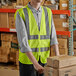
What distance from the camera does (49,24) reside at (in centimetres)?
251

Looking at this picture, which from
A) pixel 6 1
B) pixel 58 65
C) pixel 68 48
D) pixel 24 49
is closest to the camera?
pixel 58 65

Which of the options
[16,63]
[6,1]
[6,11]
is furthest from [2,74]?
[6,1]

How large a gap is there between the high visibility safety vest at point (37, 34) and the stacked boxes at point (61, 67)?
56 centimetres

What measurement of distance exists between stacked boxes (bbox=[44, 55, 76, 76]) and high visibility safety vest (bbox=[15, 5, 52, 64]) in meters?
0.56

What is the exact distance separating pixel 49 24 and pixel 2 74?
8.95 feet

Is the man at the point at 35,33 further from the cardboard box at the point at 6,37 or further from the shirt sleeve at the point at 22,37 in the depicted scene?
the cardboard box at the point at 6,37

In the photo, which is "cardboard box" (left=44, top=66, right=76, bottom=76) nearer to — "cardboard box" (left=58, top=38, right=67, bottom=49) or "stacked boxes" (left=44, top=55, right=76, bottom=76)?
"stacked boxes" (left=44, top=55, right=76, bottom=76)

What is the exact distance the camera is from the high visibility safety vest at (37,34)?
7.85ft

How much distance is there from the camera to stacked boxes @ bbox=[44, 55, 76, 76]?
5.89ft

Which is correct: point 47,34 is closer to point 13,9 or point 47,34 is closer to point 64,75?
point 64,75

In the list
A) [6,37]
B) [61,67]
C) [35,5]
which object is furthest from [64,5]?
[61,67]

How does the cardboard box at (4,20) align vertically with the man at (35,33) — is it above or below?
above

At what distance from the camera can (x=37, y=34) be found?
2443 mm

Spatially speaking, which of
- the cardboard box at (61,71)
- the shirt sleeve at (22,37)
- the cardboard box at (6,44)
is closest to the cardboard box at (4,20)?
the cardboard box at (6,44)
